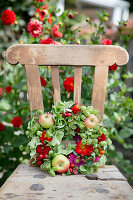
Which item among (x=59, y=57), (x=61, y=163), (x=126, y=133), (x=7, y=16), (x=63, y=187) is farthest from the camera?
(x=126, y=133)

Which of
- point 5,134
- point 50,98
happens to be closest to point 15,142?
point 5,134

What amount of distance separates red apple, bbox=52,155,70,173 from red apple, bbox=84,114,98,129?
0.18m

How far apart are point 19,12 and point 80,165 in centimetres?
392

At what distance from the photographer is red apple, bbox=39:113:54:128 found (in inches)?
43.4

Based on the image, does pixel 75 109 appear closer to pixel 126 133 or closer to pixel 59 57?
pixel 59 57

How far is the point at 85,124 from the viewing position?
43.8 inches

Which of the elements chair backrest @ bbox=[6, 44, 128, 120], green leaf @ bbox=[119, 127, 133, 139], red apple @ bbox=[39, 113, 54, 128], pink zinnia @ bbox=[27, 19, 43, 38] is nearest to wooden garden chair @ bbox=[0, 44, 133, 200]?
chair backrest @ bbox=[6, 44, 128, 120]

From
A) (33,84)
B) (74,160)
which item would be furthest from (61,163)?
(33,84)

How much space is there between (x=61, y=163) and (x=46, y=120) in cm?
20

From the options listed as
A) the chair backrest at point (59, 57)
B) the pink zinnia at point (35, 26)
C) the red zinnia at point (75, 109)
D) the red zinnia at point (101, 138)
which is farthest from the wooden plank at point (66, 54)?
the pink zinnia at point (35, 26)

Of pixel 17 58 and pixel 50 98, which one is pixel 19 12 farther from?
pixel 17 58

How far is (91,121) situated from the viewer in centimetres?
112

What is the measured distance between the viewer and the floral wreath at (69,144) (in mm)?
1091

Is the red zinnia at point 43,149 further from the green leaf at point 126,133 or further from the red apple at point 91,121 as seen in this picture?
the green leaf at point 126,133
